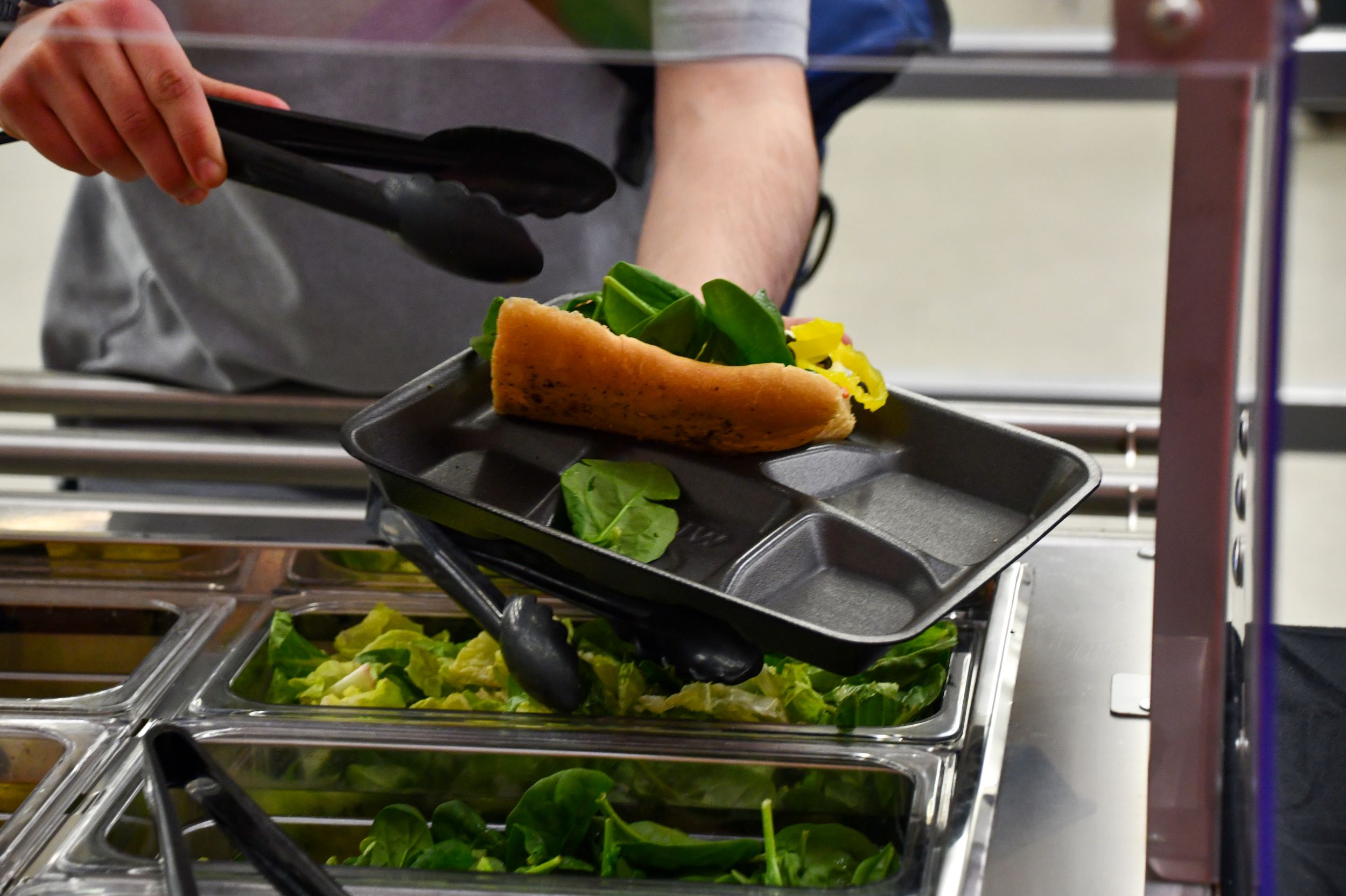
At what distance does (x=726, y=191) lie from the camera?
3.70ft

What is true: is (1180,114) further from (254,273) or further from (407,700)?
(254,273)

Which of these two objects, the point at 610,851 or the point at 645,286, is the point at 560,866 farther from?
the point at 645,286

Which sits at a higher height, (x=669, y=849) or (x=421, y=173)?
(x=421, y=173)

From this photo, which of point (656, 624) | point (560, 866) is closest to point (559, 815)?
point (560, 866)

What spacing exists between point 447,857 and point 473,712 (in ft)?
0.35

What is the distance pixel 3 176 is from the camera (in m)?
0.77

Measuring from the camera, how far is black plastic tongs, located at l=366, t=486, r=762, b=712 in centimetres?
63

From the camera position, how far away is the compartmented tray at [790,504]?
1.98 feet

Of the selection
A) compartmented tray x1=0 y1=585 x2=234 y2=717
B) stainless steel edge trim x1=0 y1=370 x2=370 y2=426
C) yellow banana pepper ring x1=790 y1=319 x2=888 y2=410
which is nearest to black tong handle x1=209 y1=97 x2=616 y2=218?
yellow banana pepper ring x1=790 y1=319 x2=888 y2=410

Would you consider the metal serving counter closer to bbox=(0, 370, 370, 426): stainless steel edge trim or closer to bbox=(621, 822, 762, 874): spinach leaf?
bbox=(621, 822, 762, 874): spinach leaf

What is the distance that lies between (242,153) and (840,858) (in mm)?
483

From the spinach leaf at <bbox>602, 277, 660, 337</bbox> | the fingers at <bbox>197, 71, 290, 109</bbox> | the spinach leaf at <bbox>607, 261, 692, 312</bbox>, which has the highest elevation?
the fingers at <bbox>197, 71, 290, 109</bbox>

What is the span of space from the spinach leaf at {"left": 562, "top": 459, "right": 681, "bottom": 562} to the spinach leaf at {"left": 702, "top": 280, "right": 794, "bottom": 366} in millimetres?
89

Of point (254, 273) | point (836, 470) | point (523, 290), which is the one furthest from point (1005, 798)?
point (254, 273)
